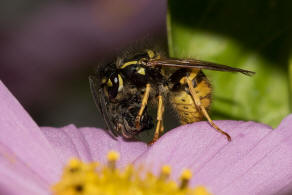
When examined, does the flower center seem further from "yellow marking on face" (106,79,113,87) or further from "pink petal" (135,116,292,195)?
"yellow marking on face" (106,79,113,87)

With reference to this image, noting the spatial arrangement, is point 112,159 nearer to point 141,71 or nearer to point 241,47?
point 141,71

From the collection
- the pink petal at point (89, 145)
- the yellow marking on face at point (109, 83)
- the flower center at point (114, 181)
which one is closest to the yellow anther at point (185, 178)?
the flower center at point (114, 181)

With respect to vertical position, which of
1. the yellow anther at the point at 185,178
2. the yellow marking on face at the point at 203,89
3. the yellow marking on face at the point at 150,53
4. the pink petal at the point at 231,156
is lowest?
the pink petal at the point at 231,156

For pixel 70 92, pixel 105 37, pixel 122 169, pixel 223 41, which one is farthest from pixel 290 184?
pixel 105 37

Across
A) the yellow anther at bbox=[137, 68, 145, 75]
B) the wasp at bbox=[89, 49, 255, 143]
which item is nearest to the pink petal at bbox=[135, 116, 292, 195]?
the wasp at bbox=[89, 49, 255, 143]

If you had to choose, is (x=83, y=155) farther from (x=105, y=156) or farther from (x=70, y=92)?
(x=70, y=92)

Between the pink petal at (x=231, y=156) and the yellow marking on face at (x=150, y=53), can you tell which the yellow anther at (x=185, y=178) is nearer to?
the pink petal at (x=231, y=156)
